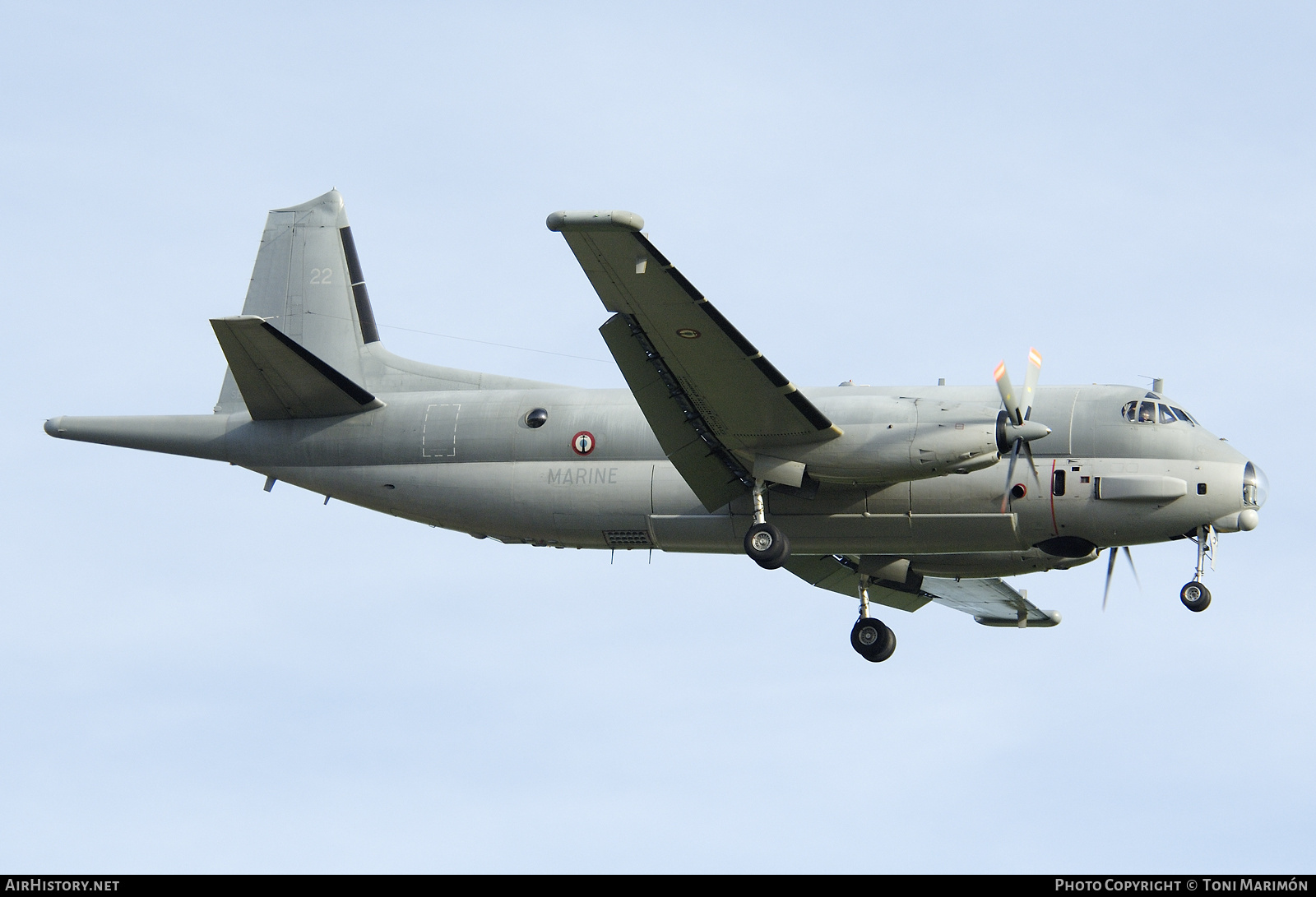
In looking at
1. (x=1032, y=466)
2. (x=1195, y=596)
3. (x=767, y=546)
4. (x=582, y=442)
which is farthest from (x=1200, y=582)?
(x=582, y=442)

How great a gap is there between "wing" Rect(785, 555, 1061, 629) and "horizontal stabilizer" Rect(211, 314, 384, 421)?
350 inches

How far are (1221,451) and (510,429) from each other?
11.8 meters

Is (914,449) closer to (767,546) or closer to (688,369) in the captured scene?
(767,546)

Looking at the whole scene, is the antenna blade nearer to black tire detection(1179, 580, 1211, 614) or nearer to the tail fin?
black tire detection(1179, 580, 1211, 614)

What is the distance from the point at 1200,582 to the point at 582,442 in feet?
33.7

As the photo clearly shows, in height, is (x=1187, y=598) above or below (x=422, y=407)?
below

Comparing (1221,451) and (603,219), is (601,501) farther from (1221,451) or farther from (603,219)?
(1221,451)

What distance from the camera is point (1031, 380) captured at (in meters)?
25.0

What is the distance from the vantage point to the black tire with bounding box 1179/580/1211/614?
24531 mm

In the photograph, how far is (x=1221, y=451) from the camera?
82.3 ft

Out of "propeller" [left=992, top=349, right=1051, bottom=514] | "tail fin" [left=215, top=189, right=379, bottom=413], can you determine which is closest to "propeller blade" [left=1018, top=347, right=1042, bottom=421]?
"propeller" [left=992, top=349, right=1051, bottom=514]

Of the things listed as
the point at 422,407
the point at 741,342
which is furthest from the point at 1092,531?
the point at 422,407

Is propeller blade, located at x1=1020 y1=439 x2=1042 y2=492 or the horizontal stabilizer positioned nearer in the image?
propeller blade, located at x1=1020 y1=439 x2=1042 y2=492

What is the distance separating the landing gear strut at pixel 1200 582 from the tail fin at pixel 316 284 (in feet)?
52.5
